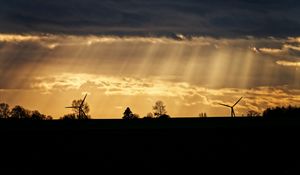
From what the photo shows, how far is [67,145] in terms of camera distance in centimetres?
7362

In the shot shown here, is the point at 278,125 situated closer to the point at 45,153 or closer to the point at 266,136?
the point at 266,136

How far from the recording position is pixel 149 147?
74.7 m

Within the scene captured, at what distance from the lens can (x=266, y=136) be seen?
77.7m

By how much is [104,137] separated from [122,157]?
306 centimetres

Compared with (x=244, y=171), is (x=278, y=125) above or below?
above

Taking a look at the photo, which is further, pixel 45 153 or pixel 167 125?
pixel 167 125

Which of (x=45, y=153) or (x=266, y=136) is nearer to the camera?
(x=45, y=153)

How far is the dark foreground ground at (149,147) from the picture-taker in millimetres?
72188

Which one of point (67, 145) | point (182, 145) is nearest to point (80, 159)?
point (67, 145)

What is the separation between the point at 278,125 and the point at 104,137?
66.9ft

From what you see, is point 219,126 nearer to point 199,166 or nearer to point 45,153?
point 199,166

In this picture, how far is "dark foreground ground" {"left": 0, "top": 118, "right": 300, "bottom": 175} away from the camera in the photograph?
72.2 metres

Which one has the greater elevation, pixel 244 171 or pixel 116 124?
pixel 116 124

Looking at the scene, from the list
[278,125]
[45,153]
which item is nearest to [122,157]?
[45,153]
